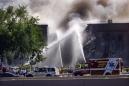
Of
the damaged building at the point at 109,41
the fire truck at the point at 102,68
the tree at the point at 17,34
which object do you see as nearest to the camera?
the fire truck at the point at 102,68

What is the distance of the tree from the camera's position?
6781 centimetres

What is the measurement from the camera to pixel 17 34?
67.7 m

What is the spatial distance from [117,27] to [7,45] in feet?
Result: 153

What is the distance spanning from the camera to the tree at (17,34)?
2670 inches
